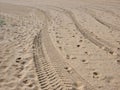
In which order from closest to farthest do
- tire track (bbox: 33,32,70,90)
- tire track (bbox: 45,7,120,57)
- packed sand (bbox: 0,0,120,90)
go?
tire track (bbox: 33,32,70,90)
packed sand (bbox: 0,0,120,90)
tire track (bbox: 45,7,120,57)

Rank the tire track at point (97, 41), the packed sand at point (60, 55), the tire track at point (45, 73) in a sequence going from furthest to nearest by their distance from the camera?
1. the tire track at point (97, 41)
2. the packed sand at point (60, 55)
3. the tire track at point (45, 73)

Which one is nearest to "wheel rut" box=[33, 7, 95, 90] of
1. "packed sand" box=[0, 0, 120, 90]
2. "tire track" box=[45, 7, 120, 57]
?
"packed sand" box=[0, 0, 120, 90]

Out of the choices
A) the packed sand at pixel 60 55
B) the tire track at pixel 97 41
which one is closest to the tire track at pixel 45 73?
the packed sand at pixel 60 55

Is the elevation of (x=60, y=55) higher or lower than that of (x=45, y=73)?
higher

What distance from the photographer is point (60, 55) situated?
5.32 m

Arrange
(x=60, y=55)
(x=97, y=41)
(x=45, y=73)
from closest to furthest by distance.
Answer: (x=45, y=73) → (x=60, y=55) → (x=97, y=41)

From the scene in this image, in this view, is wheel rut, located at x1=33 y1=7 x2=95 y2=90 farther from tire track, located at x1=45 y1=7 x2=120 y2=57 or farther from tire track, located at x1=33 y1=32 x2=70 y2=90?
tire track, located at x1=45 y1=7 x2=120 y2=57

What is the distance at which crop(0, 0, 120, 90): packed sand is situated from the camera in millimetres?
4152

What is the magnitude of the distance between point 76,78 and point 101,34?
9.42 feet

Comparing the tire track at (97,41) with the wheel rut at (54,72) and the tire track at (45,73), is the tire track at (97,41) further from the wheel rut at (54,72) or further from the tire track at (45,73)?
the tire track at (45,73)

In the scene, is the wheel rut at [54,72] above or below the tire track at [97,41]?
below

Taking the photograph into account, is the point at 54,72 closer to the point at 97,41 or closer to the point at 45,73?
the point at 45,73

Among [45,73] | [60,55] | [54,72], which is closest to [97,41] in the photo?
[60,55]

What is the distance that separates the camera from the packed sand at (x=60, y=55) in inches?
163
